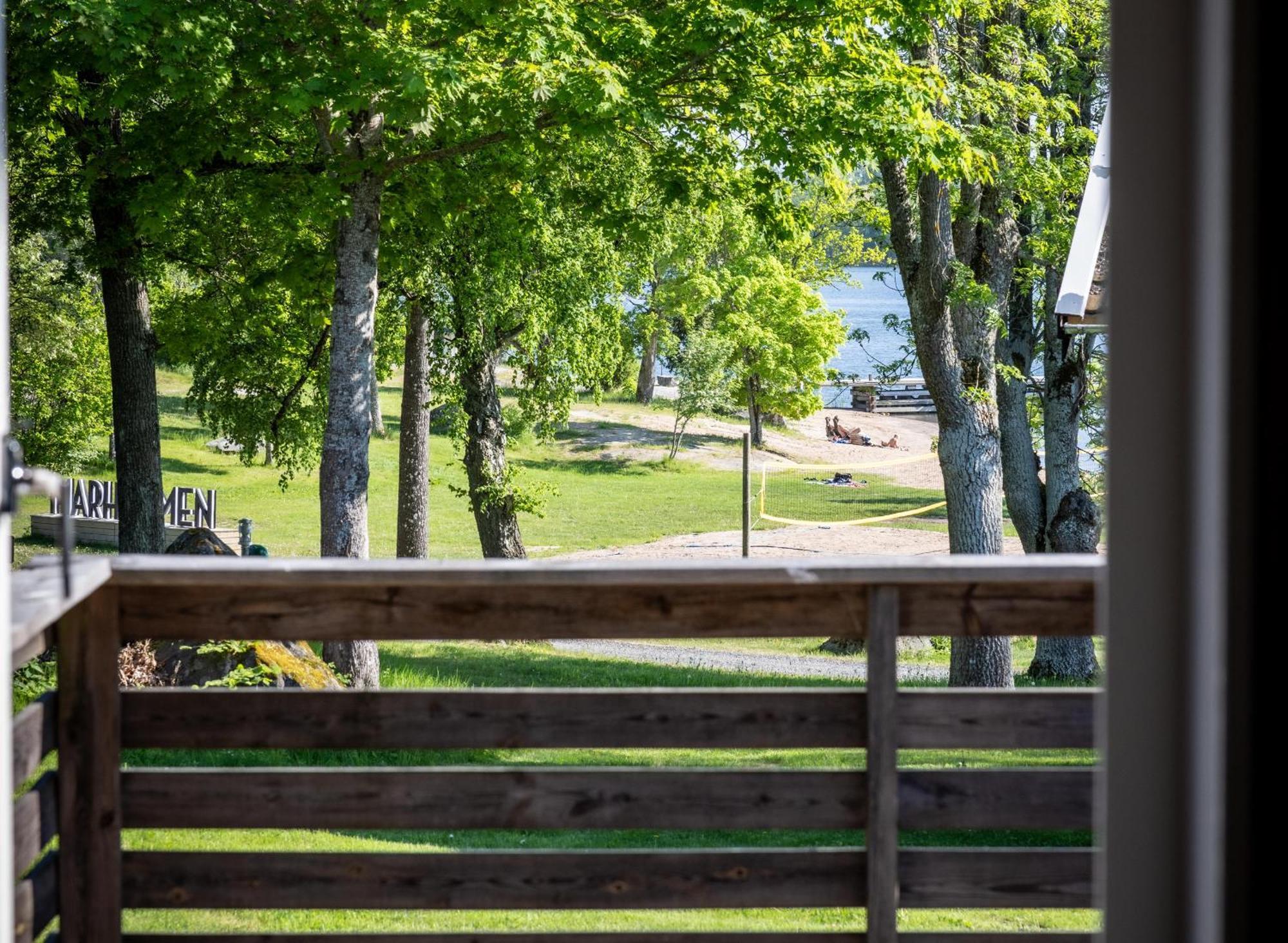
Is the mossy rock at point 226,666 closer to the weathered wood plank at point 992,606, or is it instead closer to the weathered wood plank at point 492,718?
the weathered wood plank at point 492,718

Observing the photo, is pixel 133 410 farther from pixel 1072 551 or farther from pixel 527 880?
pixel 527 880

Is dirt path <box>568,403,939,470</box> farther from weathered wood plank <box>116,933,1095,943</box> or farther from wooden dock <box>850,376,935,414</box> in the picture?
weathered wood plank <box>116,933,1095,943</box>

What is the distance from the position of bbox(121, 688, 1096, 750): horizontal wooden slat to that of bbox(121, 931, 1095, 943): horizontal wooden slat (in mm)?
382

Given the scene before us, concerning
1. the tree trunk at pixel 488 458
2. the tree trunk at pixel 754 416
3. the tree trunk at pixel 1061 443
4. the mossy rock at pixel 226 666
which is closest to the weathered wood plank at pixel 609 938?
the mossy rock at pixel 226 666

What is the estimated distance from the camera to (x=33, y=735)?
7.93ft

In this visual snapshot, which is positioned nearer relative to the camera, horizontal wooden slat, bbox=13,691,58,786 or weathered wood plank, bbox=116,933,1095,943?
horizontal wooden slat, bbox=13,691,58,786

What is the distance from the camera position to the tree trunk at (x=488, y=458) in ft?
52.0

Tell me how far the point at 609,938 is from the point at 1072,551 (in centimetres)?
1292

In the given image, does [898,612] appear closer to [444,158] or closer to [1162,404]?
[1162,404]

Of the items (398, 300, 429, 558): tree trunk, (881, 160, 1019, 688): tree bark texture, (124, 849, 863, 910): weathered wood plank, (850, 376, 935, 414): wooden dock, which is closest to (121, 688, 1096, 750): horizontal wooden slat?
(124, 849, 863, 910): weathered wood plank

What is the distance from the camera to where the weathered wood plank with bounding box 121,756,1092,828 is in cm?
260

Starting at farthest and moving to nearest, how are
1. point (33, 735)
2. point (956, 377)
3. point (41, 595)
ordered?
point (956, 377) → point (33, 735) → point (41, 595)

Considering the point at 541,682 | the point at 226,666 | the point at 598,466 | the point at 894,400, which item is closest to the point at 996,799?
the point at 226,666

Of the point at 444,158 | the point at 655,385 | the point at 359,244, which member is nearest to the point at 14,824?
the point at 359,244
